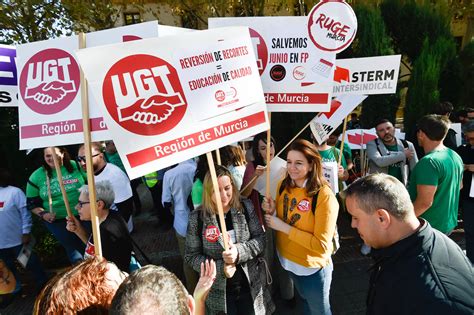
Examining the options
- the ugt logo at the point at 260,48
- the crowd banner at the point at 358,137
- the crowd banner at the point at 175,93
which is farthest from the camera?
the crowd banner at the point at 358,137

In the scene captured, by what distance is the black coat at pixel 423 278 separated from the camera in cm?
134

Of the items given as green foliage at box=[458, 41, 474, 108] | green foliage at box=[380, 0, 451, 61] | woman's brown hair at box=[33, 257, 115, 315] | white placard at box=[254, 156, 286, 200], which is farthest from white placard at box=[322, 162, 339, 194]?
green foliage at box=[458, 41, 474, 108]

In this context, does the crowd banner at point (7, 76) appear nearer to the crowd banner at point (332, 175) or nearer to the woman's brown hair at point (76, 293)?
the woman's brown hair at point (76, 293)

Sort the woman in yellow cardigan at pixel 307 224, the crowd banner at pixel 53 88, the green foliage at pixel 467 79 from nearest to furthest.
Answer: the crowd banner at pixel 53 88
the woman in yellow cardigan at pixel 307 224
the green foliage at pixel 467 79

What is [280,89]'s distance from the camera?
2.60 meters

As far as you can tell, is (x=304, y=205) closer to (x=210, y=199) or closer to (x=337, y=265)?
(x=210, y=199)

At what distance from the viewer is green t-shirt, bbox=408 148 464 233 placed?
277 cm

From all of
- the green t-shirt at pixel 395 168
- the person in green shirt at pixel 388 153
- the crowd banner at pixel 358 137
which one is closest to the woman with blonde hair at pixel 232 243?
the person in green shirt at pixel 388 153

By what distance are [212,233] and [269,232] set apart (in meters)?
1.50

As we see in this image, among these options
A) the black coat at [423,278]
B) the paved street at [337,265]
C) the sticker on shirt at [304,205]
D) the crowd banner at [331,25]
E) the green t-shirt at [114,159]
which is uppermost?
the crowd banner at [331,25]

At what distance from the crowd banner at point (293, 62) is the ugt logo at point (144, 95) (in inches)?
41.3

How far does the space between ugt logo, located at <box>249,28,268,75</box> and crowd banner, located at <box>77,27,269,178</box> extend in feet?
1.81

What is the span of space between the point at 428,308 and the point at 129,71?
185 cm

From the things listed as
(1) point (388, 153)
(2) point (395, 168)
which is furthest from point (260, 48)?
(2) point (395, 168)
